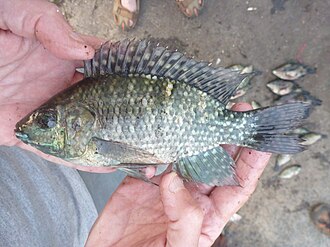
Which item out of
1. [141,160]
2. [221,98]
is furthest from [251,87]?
[141,160]

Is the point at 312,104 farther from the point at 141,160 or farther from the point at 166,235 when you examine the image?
the point at 166,235

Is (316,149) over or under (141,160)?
under

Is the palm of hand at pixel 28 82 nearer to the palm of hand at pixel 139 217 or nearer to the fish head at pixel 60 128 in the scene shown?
the fish head at pixel 60 128

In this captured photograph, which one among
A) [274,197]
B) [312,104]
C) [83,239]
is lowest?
[274,197]

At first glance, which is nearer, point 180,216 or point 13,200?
point 180,216

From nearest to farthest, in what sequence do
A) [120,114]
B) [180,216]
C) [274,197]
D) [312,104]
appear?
1. [180,216]
2. [120,114]
3. [312,104]
4. [274,197]

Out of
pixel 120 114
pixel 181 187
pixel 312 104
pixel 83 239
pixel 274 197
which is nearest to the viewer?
pixel 181 187
